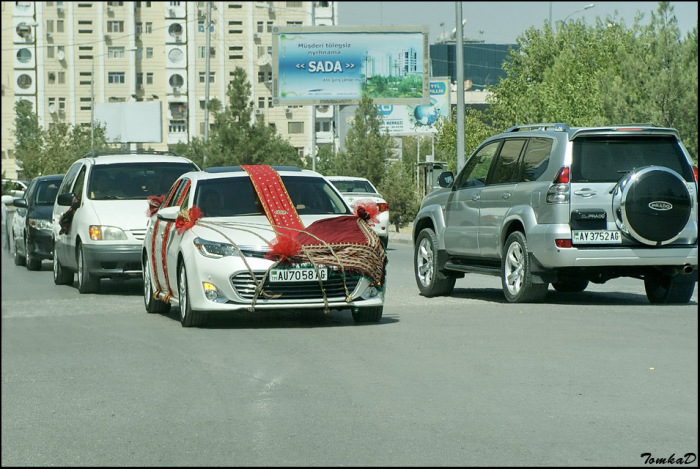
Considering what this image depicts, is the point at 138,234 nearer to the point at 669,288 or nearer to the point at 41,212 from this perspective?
the point at 41,212

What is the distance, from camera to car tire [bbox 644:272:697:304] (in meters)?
13.5

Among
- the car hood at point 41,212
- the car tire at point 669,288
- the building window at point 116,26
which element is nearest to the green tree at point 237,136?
the car hood at point 41,212

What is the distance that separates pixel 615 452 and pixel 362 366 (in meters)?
3.37

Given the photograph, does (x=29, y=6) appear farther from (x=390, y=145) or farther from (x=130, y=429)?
(x=390, y=145)

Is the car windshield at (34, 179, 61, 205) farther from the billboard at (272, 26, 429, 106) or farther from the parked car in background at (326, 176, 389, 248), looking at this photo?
the billboard at (272, 26, 429, 106)

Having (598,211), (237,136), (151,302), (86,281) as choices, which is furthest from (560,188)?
(237,136)

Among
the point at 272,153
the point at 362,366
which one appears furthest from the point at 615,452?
the point at 272,153

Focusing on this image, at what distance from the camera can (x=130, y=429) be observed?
20.4 ft

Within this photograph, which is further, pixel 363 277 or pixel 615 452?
pixel 363 277

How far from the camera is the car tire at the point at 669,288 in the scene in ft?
44.3

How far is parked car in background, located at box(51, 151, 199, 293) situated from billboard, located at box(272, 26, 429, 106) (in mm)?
35178

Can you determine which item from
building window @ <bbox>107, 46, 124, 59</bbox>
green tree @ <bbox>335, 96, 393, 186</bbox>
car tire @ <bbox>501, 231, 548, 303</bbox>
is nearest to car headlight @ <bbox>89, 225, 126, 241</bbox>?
car tire @ <bbox>501, 231, 548, 303</bbox>

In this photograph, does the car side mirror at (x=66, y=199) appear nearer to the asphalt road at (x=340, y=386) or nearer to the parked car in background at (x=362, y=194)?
the asphalt road at (x=340, y=386)

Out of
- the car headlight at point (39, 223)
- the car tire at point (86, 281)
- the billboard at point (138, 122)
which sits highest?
the billboard at point (138, 122)
